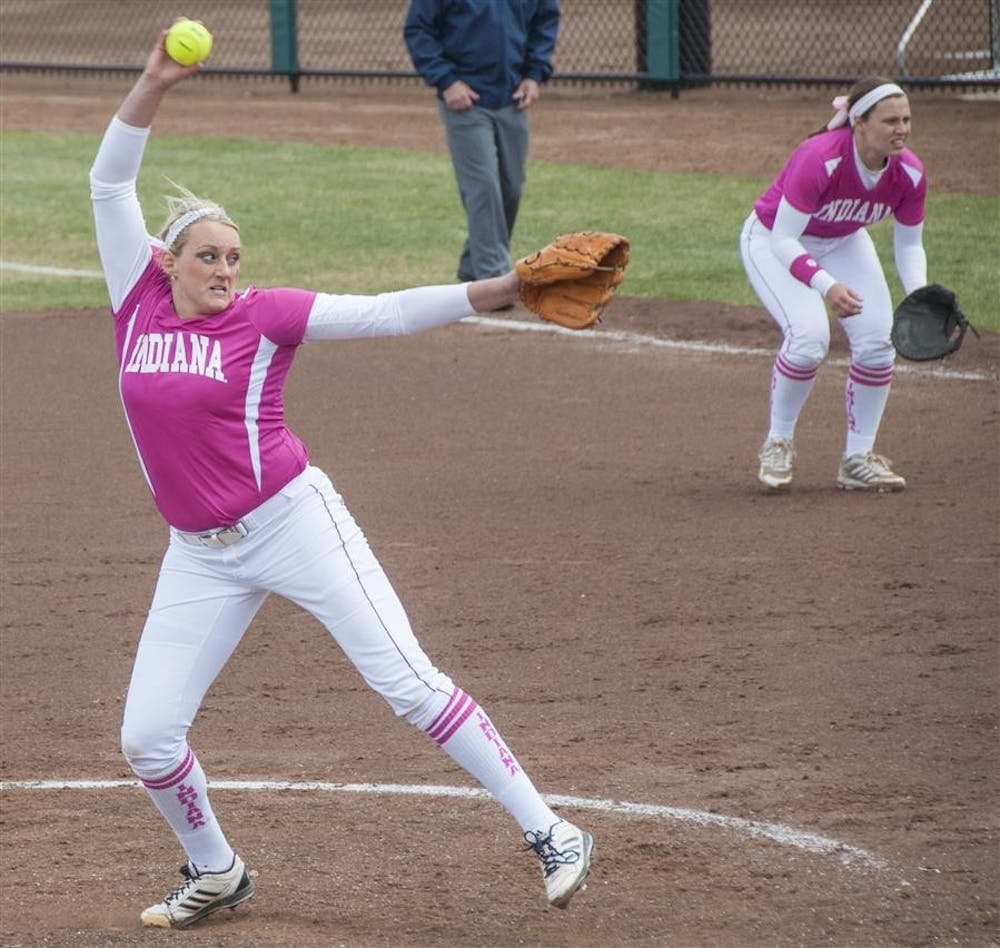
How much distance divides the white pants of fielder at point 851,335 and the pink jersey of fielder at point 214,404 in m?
4.33

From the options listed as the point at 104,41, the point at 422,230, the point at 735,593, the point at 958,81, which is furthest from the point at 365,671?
the point at 104,41

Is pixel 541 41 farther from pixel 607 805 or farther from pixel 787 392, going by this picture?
pixel 607 805

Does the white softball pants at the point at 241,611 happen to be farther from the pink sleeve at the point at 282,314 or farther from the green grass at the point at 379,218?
the green grass at the point at 379,218

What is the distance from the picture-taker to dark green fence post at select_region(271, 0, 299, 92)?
2186 cm

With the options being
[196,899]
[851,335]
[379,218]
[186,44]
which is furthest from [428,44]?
[196,899]

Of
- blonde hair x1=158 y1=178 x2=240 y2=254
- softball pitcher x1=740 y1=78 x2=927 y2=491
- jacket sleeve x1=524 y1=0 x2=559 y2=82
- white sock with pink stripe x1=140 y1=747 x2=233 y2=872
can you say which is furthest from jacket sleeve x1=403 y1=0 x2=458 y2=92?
white sock with pink stripe x1=140 y1=747 x2=233 y2=872

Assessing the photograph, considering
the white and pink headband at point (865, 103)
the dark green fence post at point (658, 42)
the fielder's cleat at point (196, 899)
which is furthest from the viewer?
the dark green fence post at point (658, 42)

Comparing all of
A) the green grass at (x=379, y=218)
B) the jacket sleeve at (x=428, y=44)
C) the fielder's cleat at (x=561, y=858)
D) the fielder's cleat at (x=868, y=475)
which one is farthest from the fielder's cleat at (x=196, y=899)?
the jacket sleeve at (x=428, y=44)

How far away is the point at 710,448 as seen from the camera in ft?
31.6

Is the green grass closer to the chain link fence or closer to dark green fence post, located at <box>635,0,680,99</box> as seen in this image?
dark green fence post, located at <box>635,0,680,99</box>

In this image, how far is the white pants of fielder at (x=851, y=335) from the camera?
8695mm

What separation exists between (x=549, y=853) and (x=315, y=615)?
31.9 inches

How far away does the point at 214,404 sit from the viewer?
466 cm

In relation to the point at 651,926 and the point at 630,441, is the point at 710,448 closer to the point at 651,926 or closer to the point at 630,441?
the point at 630,441
